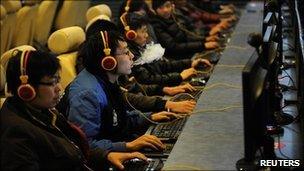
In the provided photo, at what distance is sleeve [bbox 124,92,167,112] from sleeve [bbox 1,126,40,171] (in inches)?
44.8

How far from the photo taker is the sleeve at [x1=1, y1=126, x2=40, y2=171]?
1940 mm

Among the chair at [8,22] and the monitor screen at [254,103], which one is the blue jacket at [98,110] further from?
the chair at [8,22]

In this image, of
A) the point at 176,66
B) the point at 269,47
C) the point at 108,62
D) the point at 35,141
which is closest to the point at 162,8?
the point at 176,66

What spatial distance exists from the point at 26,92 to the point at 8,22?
142 inches

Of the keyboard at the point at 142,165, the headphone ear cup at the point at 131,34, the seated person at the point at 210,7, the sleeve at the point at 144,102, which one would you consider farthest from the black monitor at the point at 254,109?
the seated person at the point at 210,7

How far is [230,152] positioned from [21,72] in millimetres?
851

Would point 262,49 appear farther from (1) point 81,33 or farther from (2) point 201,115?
(1) point 81,33

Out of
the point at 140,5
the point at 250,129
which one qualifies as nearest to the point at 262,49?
the point at 250,129

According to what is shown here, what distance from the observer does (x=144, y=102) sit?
3201 mm

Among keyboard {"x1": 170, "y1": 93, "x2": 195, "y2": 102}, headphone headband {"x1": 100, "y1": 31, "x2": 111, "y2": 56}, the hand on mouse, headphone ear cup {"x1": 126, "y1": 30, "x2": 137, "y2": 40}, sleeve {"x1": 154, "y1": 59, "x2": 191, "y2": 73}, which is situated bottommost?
sleeve {"x1": 154, "y1": 59, "x2": 191, "y2": 73}

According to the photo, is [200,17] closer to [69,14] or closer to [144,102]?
[69,14]

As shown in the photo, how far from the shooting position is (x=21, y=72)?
208cm

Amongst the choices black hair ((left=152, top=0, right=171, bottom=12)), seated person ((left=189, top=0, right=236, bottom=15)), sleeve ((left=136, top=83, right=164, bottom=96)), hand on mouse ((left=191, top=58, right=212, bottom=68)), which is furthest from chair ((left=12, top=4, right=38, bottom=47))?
sleeve ((left=136, top=83, right=164, bottom=96))

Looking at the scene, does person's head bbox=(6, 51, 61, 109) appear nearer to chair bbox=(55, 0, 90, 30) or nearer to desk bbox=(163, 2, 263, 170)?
desk bbox=(163, 2, 263, 170)
